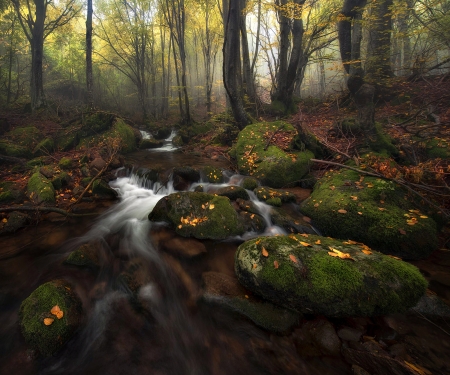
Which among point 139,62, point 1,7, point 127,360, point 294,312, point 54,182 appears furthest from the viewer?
point 139,62

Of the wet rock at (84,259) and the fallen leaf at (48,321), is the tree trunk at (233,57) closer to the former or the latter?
the wet rock at (84,259)

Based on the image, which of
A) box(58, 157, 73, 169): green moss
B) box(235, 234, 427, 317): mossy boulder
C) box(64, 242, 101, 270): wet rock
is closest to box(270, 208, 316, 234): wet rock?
box(235, 234, 427, 317): mossy boulder

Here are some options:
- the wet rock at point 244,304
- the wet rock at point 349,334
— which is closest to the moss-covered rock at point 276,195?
the wet rock at point 244,304

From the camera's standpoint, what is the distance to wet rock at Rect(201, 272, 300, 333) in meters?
2.97

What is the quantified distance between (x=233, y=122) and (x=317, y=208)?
23.6 ft

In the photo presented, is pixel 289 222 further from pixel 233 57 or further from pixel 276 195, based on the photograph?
pixel 233 57

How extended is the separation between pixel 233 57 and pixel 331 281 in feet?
30.1

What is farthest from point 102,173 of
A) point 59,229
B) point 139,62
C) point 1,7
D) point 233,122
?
point 139,62

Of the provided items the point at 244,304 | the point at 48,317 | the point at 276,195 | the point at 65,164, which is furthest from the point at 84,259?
the point at 65,164

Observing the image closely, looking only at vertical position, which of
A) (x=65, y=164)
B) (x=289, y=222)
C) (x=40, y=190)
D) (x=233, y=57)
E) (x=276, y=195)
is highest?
(x=233, y=57)

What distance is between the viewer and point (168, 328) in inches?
126

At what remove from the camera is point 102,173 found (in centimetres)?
771

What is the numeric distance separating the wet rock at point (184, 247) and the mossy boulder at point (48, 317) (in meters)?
1.83

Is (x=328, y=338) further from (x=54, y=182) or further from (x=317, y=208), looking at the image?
(x=54, y=182)
